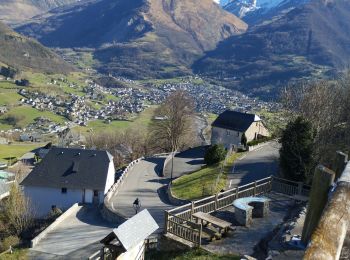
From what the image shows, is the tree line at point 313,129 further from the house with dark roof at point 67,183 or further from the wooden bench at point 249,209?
the house with dark roof at point 67,183

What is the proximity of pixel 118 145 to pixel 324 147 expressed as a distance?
50.9 metres

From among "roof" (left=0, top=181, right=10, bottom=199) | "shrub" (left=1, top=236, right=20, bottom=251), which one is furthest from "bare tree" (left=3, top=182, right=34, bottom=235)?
"roof" (left=0, top=181, right=10, bottom=199)

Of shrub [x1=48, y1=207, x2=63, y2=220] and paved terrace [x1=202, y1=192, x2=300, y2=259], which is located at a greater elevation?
paved terrace [x1=202, y1=192, x2=300, y2=259]

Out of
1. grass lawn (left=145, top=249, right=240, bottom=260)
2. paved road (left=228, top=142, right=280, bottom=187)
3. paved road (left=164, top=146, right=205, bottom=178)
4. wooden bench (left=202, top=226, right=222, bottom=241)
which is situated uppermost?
wooden bench (left=202, top=226, right=222, bottom=241)

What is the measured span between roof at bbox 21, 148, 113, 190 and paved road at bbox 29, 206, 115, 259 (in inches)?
280

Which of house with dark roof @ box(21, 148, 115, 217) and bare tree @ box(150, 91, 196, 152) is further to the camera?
bare tree @ box(150, 91, 196, 152)

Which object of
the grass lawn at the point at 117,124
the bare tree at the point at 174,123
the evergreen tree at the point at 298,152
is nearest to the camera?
the evergreen tree at the point at 298,152

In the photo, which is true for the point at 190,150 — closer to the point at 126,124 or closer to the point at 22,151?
the point at 22,151

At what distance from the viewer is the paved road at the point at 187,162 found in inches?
1810

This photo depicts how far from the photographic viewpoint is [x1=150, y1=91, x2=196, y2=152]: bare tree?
57125mm

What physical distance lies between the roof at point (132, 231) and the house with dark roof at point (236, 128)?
1601 inches

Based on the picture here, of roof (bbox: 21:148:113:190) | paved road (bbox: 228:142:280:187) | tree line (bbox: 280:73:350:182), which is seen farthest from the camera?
roof (bbox: 21:148:113:190)

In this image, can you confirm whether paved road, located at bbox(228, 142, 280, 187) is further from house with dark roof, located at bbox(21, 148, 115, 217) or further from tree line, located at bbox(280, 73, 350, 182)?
house with dark roof, located at bbox(21, 148, 115, 217)

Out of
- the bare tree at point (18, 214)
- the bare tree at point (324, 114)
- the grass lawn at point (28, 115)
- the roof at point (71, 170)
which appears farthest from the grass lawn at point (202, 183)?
the grass lawn at point (28, 115)
